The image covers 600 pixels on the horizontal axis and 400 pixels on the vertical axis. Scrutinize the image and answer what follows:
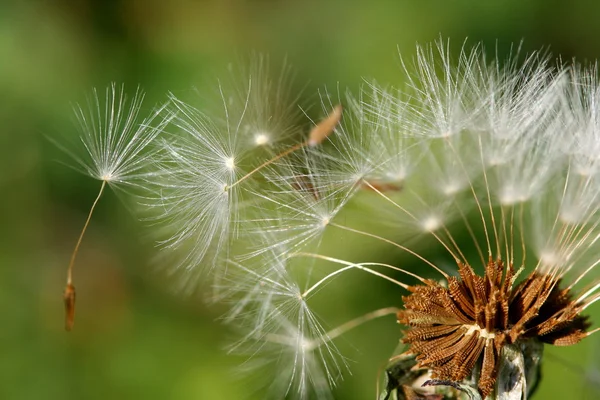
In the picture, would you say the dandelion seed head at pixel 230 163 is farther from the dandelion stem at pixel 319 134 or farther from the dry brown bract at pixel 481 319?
the dry brown bract at pixel 481 319

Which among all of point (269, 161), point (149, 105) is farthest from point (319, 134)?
point (149, 105)

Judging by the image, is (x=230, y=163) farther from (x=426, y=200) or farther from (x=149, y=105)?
(x=149, y=105)

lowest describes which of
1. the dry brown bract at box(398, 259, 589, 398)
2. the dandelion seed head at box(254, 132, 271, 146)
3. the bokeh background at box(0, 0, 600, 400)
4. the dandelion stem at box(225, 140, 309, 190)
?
the dry brown bract at box(398, 259, 589, 398)

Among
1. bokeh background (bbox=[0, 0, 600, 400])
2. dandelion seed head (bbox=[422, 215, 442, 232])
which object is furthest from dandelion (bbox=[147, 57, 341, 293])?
bokeh background (bbox=[0, 0, 600, 400])

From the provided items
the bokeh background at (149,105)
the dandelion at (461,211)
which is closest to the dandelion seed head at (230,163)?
the dandelion at (461,211)

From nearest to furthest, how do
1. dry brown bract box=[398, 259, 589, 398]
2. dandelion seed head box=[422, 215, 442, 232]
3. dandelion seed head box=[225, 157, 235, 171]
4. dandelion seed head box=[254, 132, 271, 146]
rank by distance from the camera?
dry brown bract box=[398, 259, 589, 398] < dandelion seed head box=[225, 157, 235, 171] < dandelion seed head box=[254, 132, 271, 146] < dandelion seed head box=[422, 215, 442, 232]

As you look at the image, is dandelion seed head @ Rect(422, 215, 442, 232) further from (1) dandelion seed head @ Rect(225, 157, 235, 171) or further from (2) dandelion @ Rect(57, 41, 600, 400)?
(1) dandelion seed head @ Rect(225, 157, 235, 171)
